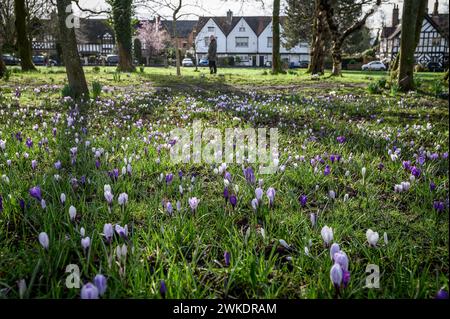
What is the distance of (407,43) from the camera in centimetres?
1098

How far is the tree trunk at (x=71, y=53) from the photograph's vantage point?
333 inches

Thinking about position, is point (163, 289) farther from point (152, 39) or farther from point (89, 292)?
point (152, 39)

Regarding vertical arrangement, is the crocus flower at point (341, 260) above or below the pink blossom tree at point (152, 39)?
below

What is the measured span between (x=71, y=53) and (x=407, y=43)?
9270mm

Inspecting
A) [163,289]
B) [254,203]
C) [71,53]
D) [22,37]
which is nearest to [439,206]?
[254,203]

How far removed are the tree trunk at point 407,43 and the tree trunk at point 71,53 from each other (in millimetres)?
8867

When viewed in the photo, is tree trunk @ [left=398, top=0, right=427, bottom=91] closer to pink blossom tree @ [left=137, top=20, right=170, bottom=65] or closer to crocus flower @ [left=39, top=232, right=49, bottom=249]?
crocus flower @ [left=39, top=232, right=49, bottom=249]

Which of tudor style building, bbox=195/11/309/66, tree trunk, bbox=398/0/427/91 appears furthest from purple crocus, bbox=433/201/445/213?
tudor style building, bbox=195/11/309/66

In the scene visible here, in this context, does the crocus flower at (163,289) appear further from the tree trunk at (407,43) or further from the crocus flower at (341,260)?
the tree trunk at (407,43)

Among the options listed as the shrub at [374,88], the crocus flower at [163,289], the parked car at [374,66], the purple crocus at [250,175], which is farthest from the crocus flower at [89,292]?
the parked car at [374,66]
